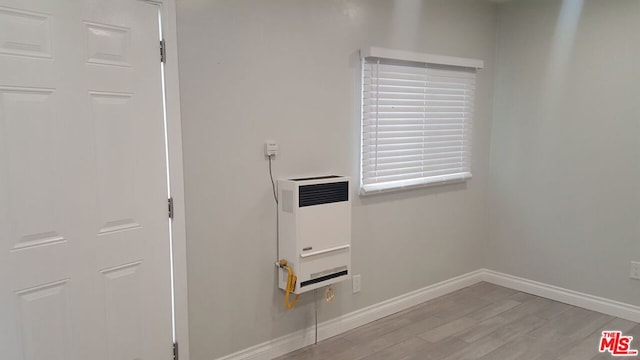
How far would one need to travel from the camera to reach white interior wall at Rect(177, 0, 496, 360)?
2414 mm

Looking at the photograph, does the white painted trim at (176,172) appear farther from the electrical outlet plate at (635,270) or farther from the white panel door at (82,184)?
the electrical outlet plate at (635,270)

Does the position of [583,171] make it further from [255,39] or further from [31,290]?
[31,290]

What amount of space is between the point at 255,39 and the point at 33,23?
3.67ft

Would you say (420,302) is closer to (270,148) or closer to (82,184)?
(270,148)

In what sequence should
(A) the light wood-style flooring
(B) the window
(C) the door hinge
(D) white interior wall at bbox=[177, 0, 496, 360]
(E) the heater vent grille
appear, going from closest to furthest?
(C) the door hinge < (D) white interior wall at bbox=[177, 0, 496, 360] < (E) the heater vent grille < (A) the light wood-style flooring < (B) the window

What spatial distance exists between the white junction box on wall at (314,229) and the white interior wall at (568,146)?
78.0 inches

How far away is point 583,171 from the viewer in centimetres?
359

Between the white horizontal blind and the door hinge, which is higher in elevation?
the door hinge

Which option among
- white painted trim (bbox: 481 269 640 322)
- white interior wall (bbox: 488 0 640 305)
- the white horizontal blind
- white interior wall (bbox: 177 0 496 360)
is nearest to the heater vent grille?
white interior wall (bbox: 177 0 496 360)

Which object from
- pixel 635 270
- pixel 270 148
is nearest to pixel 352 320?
pixel 270 148

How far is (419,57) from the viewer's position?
3.40 metres

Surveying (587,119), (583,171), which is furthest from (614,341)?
(587,119)

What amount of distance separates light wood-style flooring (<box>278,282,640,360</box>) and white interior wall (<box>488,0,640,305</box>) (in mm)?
354

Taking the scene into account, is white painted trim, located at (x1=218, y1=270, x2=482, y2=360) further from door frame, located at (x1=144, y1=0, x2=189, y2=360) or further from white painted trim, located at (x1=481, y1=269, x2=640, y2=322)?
door frame, located at (x1=144, y1=0, x2=189, y2=360)
